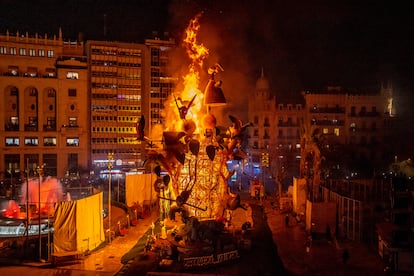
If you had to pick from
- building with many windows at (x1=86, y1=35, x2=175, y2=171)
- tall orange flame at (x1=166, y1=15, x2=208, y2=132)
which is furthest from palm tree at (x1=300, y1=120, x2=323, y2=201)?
building with many windows at (x1=86, y1=35, x2=175, y2=171)

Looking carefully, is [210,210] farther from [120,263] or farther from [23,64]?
[23,64]

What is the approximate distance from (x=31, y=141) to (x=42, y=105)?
246 inches

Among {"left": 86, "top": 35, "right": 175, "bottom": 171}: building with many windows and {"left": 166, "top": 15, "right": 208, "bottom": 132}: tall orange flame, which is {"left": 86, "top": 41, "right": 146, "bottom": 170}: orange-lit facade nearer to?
{"left": 86, "top": 35, "right": 175, "bottom": 171}: building with many windows

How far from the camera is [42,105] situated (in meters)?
74.8

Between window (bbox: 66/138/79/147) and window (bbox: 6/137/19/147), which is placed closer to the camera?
window (bbox: 6/137/19/147)

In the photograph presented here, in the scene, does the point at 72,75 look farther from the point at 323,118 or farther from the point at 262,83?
the point at 323,118

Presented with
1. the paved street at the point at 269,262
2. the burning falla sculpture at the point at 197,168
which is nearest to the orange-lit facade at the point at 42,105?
the burning falla sculpture at the point at 197,168

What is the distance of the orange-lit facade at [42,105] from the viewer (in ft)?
238

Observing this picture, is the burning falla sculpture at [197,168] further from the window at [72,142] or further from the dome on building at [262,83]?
the window at [72,142]

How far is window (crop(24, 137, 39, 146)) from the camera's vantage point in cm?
7406

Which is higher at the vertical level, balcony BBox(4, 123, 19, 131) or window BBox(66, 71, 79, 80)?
window BBox(66, 71, 79, 80)

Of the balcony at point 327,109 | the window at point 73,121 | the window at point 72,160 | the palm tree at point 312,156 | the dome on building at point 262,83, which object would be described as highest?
the dome on building at point 262,83

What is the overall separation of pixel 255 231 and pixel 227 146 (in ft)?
23.7

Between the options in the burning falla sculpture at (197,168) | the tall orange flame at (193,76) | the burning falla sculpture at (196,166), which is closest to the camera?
the burning falla sculpture at (196,166)
